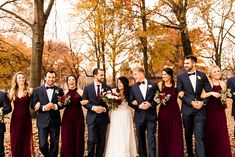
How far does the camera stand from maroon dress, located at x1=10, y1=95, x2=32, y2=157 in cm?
721

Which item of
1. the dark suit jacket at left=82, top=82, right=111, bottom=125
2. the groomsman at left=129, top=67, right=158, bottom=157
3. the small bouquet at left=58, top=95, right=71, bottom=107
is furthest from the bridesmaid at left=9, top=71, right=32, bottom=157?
the groomsman at left=129, top=67, right=158, bottom=157

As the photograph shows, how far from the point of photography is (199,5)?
1641 centimetres

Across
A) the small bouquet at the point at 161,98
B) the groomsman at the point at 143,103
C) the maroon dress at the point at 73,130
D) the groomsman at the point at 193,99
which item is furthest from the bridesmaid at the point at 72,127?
the groomsman at the point at 193,99

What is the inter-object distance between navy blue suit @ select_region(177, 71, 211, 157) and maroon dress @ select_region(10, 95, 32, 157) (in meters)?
3.44

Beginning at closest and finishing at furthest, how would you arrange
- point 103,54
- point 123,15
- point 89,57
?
point 123,15 → point 103,54 → point 89,57

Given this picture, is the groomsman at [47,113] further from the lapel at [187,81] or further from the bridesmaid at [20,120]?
the lapel at [187,81]

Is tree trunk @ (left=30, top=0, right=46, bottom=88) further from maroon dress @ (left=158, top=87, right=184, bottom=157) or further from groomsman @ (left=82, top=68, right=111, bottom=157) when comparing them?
maroon dress @ (left=158, top=87, right=184, bottom=157)

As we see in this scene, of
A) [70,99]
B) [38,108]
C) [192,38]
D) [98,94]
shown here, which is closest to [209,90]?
[98,94]

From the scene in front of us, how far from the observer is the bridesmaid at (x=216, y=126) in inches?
281

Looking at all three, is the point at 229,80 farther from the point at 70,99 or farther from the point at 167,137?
the point at 70,99

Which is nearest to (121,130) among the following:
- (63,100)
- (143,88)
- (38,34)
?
(143,88)

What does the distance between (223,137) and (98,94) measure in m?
2.90

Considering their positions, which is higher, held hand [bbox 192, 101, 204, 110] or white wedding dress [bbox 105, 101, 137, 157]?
held hand [bbox 192, 101, 204, 110]

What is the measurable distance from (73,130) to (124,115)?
123 centimetres
